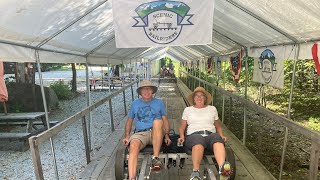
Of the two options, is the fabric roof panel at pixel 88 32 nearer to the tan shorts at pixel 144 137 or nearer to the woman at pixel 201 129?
the tan shorts at pixel 144 137

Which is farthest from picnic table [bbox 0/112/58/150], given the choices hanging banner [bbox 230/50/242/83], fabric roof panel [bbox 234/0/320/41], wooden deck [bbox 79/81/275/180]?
fabric roof panel [bbox 234/0/320/41]

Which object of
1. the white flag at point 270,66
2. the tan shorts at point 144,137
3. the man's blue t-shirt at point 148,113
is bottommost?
the tan shorts at point 144,137

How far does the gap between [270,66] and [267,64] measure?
17 centimetres

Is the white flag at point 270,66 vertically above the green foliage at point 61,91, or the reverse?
the white flag at point 270,66

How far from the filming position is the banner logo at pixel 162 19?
170 inches

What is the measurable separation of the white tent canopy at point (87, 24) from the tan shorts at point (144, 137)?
1565 millimetres

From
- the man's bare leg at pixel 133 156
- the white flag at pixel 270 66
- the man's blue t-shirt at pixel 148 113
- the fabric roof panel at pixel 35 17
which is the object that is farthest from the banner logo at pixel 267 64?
the fabric roof panel at pixel 35 17

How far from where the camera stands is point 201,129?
406 centimetres

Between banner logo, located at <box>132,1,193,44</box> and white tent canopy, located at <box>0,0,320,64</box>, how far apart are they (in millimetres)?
563

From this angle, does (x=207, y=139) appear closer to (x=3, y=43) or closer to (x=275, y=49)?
(x=275, y=49)

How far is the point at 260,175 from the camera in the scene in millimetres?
4352

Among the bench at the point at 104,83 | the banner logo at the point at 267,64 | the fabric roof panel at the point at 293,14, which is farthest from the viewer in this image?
the bench at the point at 104,83

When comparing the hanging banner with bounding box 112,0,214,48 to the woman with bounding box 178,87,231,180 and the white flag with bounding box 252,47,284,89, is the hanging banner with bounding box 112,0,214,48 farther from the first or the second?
the white flag with bounding box 252,47,284,89

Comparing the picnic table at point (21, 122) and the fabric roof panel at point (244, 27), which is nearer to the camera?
the fabric roof panel at point (244, 27)
